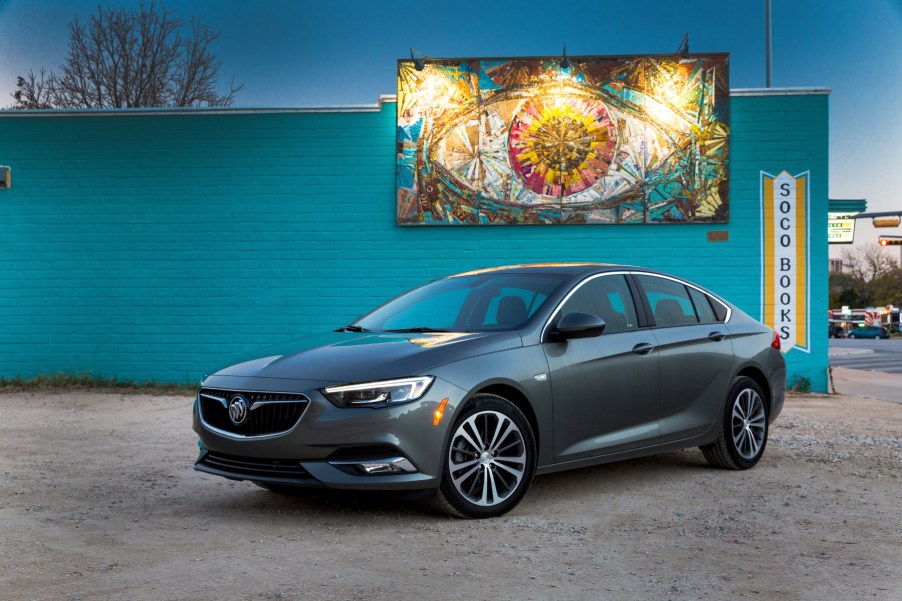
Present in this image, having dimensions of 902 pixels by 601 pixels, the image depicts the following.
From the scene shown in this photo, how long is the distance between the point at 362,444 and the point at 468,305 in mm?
1808

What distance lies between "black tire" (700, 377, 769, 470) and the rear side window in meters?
0.66

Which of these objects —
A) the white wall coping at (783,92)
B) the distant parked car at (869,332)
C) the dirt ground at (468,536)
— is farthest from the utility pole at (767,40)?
the distant parked car at (869,332)

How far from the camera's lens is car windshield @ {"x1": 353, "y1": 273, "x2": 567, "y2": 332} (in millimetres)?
6406

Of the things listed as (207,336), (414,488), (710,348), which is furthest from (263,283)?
(414,488)

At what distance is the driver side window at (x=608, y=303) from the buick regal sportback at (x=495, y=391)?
1 cm

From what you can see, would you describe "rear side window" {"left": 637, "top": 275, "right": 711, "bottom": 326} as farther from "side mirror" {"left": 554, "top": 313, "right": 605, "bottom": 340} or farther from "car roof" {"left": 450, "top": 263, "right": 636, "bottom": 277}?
"side mirror" {"left": 554, "top": 313, "right": 605, "bottom": 340}

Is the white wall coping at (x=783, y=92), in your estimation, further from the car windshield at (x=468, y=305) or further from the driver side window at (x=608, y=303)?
the car windshield at (x=468, y=305)

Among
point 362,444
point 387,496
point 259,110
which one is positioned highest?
point 259,110

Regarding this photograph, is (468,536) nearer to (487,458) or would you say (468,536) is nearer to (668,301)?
(487,458)

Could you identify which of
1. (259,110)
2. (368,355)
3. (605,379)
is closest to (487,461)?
(368,355)

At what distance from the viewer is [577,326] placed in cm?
606

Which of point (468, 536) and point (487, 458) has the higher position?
point (487, 458)

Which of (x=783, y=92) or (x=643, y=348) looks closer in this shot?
(x=643, y=348)

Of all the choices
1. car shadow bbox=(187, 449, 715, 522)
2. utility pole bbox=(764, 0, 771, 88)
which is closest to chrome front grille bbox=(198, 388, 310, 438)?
car shadow bbox=(187, 449, 715, 522)
